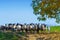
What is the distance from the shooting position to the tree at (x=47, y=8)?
33.6 metres

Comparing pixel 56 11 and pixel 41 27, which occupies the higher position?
pixel 56 11

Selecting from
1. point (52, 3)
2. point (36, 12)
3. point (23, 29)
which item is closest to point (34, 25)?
point (23, 29)

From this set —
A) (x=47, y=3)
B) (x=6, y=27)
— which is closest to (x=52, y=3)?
(x=47, y=3)

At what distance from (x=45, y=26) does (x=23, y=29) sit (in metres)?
4.16

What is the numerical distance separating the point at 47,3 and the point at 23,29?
313 inches

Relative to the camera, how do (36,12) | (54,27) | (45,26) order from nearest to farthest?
1. (36,12)
2. (45,26)
3. (54,27)

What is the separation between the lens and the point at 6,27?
1625 inches

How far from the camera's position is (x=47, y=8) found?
34.6 metres

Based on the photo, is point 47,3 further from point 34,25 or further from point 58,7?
point 34,25

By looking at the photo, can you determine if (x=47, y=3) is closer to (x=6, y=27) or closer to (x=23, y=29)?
(x=23, y=29)

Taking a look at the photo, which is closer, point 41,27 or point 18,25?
point 41,27

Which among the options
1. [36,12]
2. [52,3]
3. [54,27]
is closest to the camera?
[52,3]

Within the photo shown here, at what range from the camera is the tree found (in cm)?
3363

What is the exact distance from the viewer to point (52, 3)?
33531 millimetres
